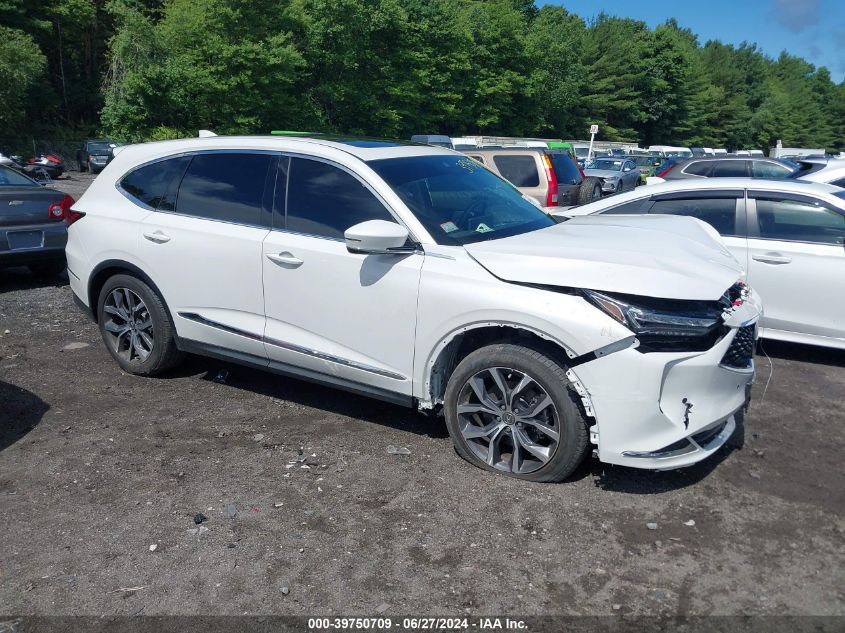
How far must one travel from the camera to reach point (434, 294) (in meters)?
3.87

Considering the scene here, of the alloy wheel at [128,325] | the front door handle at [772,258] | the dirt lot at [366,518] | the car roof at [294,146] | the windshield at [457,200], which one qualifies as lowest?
the dirt lot at [366,518]

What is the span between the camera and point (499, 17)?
59125mm

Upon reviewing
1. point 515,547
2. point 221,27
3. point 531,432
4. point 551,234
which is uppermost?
point 221,27

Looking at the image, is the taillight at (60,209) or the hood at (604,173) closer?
the taillight at (60,209)

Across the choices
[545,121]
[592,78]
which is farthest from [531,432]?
[592,78]

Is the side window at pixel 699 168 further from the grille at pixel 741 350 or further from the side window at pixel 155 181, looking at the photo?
the side window at pixel 155 181

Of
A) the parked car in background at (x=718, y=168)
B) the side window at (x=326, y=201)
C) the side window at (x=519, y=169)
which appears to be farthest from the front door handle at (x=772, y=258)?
the parked car in background at (x=718, y=168)

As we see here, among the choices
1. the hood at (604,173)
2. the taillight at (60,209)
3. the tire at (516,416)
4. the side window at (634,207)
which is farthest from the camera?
the hood at (604,173)

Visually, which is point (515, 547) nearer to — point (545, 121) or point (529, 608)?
point (529, 608)

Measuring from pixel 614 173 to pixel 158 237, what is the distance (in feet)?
74.6

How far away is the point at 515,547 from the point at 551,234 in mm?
1900

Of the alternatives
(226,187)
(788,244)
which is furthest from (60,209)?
(788,244)

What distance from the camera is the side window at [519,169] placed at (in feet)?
39.0

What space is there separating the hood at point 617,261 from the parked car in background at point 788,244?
1836mm
